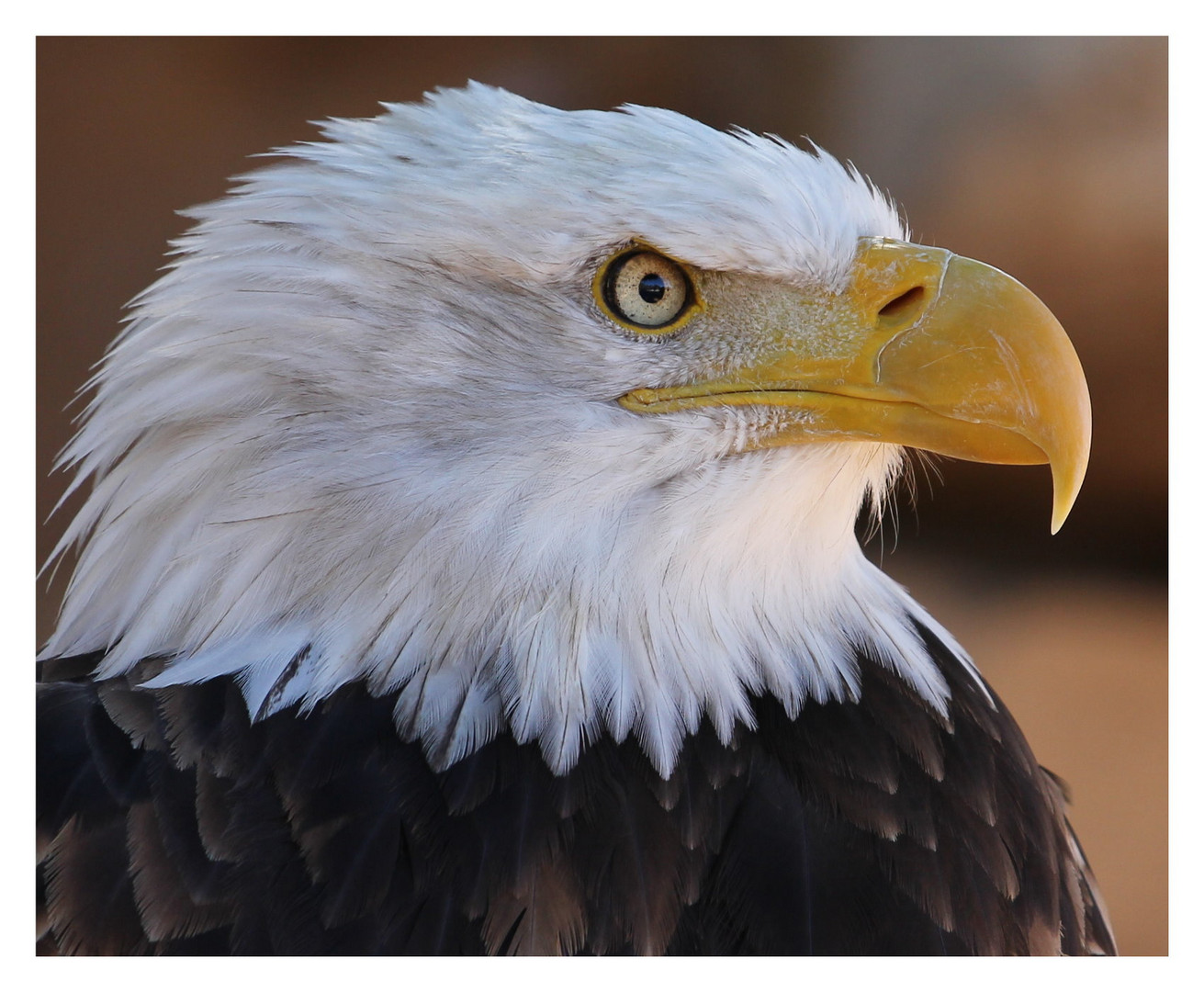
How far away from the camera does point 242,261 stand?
1.21m

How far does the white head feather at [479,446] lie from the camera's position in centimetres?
113

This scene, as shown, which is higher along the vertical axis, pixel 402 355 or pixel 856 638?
pixel 402 355

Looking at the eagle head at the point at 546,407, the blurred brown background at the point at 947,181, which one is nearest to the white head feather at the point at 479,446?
the eagle head at the point at 546,407

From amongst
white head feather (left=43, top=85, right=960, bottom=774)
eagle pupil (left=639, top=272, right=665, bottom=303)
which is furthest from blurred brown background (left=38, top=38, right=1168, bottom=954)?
eagle pupil (left=639, top=272, right=665, bottom=303)

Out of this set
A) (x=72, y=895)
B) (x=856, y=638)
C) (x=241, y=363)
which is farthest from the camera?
(x=856, y=638)

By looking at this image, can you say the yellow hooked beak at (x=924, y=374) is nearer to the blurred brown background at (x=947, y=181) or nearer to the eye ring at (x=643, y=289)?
the eye ring at (x=643, y=289)

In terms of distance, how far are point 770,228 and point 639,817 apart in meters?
0.59

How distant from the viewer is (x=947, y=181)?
2193mm

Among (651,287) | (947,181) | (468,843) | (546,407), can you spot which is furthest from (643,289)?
(947,181)

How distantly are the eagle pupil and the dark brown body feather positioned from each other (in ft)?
1.44

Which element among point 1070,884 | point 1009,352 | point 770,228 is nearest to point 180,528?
point 770,228

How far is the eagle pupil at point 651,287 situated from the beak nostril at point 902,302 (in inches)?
8.8

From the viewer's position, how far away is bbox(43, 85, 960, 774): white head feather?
1130mm

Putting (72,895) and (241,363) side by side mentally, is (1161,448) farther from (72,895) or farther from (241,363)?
(72,895)
